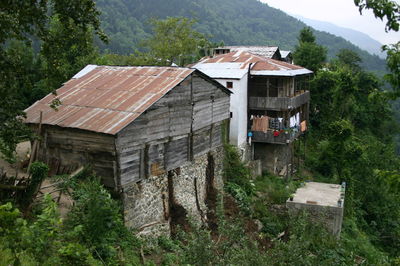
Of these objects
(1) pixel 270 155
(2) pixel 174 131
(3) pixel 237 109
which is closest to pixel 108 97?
(2) pixel 174 131

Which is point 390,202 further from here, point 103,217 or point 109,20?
point 109,20

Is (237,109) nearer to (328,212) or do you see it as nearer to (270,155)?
(270,155)

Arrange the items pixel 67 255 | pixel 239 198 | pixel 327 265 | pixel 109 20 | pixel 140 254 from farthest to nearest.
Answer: pixel 109 20 → pixel 239 198 → pixel 140 254 → pixel 327 265 → pixel 67 255

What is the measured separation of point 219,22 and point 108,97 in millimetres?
89347

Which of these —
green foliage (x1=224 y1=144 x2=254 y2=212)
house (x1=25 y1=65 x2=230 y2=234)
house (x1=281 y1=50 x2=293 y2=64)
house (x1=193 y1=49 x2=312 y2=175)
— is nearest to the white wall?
house (x1=193 y1=49 x2=312 y2=175)

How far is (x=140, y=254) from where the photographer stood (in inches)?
499

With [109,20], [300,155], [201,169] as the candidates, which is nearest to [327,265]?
[201,169]

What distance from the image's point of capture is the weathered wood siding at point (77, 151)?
1310 cm

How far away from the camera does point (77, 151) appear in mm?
13867

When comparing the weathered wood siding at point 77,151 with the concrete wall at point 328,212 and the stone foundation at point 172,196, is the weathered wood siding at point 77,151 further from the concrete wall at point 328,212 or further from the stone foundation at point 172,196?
the concrete wall at point 328,212

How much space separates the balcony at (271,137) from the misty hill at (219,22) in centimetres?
4139

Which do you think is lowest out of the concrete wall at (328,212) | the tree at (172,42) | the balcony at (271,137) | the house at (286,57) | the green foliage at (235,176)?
the concrete wall at (328,212)

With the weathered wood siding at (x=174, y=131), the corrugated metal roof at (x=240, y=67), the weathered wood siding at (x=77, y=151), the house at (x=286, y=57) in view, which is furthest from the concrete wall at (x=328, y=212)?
the house at (x=286, y=57)

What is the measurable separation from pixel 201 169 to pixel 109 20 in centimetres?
6972
